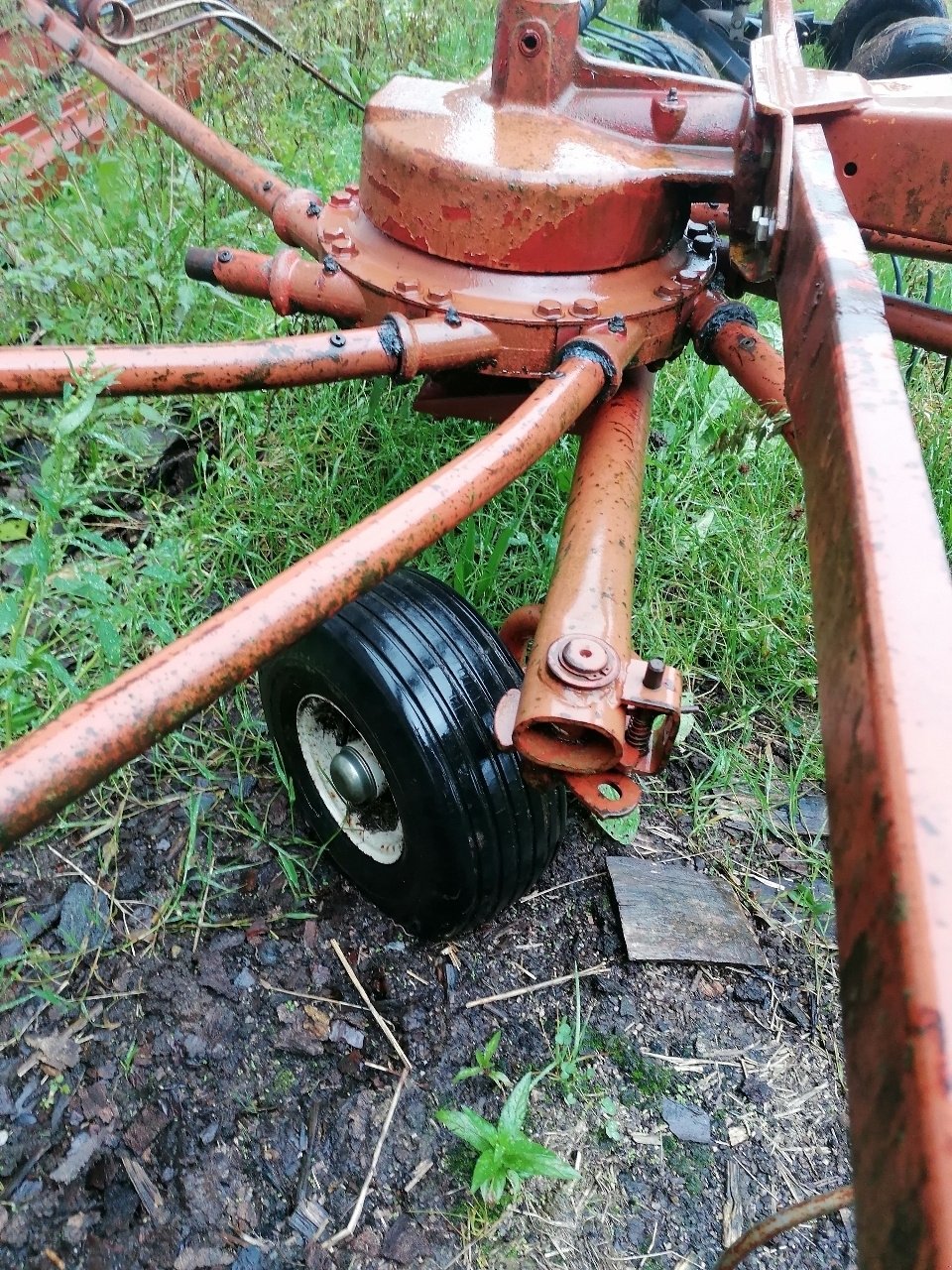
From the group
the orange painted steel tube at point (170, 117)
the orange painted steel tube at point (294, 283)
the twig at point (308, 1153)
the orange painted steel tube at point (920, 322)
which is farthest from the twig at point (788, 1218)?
the orange painted steel tube at point (170, 117)

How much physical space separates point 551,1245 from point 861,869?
3.90 feet

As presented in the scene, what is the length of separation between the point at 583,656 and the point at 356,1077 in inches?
37.0

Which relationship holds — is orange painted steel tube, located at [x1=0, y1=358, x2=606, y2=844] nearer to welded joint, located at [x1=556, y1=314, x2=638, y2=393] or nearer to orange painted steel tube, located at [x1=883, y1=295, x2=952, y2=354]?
welded joint, located at [x1=556, y1=314, x2=638, y2=393]

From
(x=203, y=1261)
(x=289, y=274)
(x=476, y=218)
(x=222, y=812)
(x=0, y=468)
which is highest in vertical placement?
(x=476, y=218)

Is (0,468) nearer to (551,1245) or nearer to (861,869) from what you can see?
(551,1245)

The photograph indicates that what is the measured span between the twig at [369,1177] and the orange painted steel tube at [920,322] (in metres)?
1.64

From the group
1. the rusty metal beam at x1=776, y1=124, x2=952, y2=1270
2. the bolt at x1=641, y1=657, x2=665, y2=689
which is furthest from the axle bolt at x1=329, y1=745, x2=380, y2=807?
the rusty metal beam at x1=776, y1=124, x2=952, y2=1270

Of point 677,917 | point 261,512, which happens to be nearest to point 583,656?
point 677,917

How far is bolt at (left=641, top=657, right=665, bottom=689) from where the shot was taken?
1.13 meters

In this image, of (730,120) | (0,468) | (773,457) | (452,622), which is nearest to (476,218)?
(730,120)

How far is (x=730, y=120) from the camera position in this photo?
174cm

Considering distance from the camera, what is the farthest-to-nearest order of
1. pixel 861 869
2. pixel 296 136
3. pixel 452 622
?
pixel 296 136, pixel 452 622, pixel 861 869

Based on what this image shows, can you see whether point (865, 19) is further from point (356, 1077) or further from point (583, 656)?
point (356, 1077)

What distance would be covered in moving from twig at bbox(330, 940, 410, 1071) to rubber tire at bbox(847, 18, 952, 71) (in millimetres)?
4321
